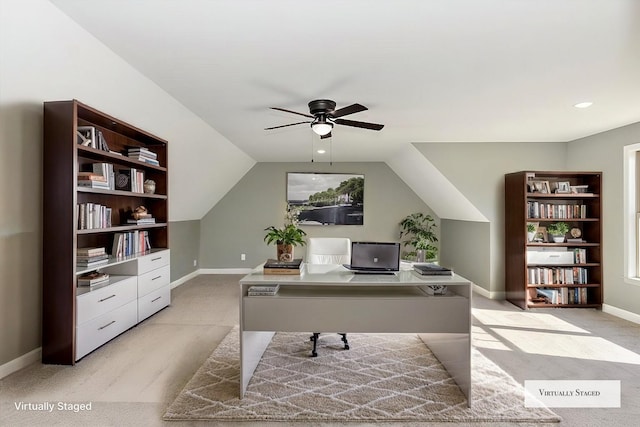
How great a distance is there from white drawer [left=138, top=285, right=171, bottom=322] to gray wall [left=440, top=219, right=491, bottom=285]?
4392 mm

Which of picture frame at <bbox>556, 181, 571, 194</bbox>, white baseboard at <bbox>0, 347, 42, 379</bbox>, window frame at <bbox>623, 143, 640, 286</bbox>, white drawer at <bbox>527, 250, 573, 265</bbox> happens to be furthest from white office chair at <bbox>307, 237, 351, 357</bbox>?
window frame at <bbox>623, 143, 640, 286</bbox>

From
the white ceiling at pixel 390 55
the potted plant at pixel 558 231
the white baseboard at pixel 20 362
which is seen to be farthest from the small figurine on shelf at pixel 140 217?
the potted plant at pixel 558 231

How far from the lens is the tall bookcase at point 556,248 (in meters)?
4.27

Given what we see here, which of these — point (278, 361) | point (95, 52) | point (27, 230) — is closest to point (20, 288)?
point (27, 230)

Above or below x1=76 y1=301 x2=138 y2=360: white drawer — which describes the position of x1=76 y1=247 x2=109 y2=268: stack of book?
above

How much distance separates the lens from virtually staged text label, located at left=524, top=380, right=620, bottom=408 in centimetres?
212

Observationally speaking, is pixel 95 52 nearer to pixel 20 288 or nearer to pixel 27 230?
A: pixel 27 230

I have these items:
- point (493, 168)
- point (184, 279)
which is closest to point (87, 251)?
point (184, 279)

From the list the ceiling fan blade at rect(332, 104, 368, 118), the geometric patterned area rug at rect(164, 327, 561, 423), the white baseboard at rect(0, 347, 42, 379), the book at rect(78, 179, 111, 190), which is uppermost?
the ceiling fan blade at rect(332, 104, 368, 118)

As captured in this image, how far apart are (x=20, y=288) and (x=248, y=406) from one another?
71.5 inches

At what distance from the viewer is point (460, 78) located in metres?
2.65

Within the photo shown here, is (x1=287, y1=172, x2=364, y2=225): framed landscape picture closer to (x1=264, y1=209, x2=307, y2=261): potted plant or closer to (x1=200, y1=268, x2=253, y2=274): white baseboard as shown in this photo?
(x1=200, y1=268, x2=253, y2=274): white baseboard

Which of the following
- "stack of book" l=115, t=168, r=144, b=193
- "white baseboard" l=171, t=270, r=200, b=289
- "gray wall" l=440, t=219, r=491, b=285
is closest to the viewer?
"stack of book" l=115, t=168, r=144, b=193

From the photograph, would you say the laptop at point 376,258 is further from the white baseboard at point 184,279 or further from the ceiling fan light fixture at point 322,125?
the white baseboard at point 184,279
